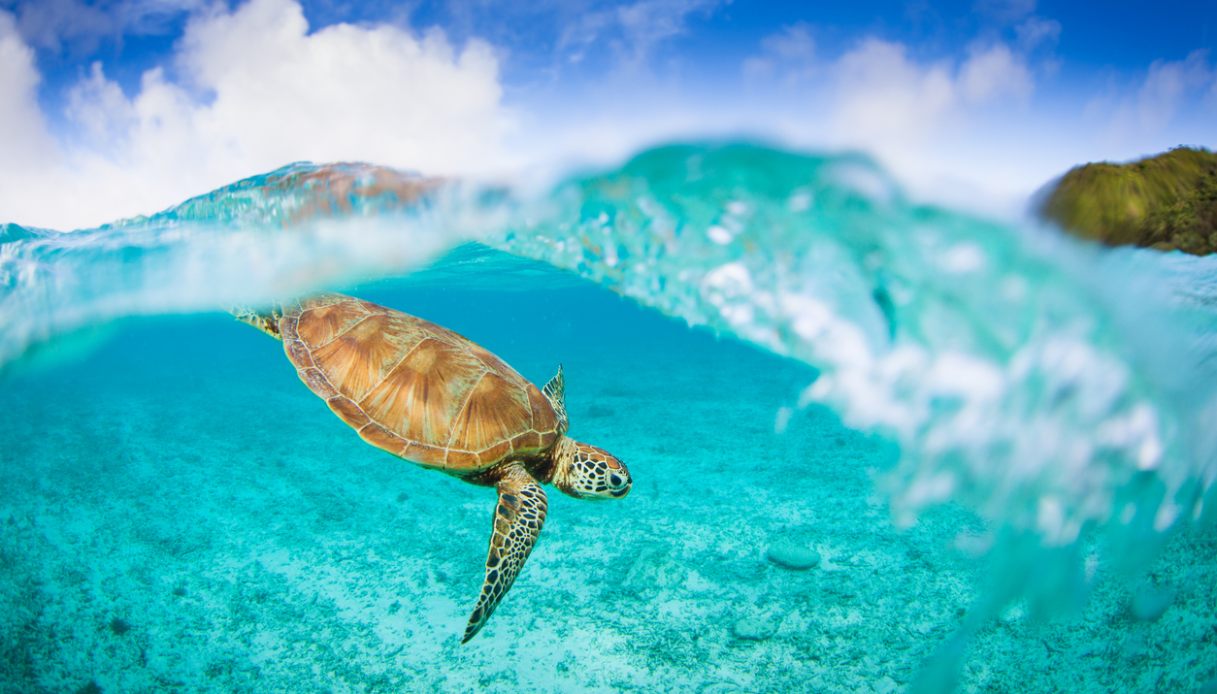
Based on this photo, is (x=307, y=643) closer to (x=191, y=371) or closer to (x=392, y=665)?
(x=392, y=665)

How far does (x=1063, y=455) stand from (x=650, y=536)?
478cm

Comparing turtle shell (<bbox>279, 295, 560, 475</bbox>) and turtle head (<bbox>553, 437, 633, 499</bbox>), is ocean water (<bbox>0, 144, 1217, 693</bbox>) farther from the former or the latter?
turtle shell (<bbox>279, 295, 560, 475</bbox>)

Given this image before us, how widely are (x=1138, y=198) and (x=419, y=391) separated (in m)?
6.54

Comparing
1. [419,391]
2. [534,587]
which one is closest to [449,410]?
[419,391]

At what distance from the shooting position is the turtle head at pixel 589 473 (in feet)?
16.7

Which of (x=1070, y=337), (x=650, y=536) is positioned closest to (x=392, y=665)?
(x=650, y=536)

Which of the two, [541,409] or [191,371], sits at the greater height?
[541,409]

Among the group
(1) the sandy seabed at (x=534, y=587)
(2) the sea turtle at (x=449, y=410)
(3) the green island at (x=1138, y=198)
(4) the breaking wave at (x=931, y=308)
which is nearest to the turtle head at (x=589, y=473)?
(2) the sea turtle at (x=449, y=410)

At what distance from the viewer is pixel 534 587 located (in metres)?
5.79

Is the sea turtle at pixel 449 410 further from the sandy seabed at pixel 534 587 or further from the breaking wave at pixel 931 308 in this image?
the breaking wave at pixel 931 308

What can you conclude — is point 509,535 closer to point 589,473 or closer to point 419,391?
point 589,473

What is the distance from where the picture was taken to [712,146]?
4840mm

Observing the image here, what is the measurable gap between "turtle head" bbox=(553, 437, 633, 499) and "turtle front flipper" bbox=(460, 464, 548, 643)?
0.38 metres

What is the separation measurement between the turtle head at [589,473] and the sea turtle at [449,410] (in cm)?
1
